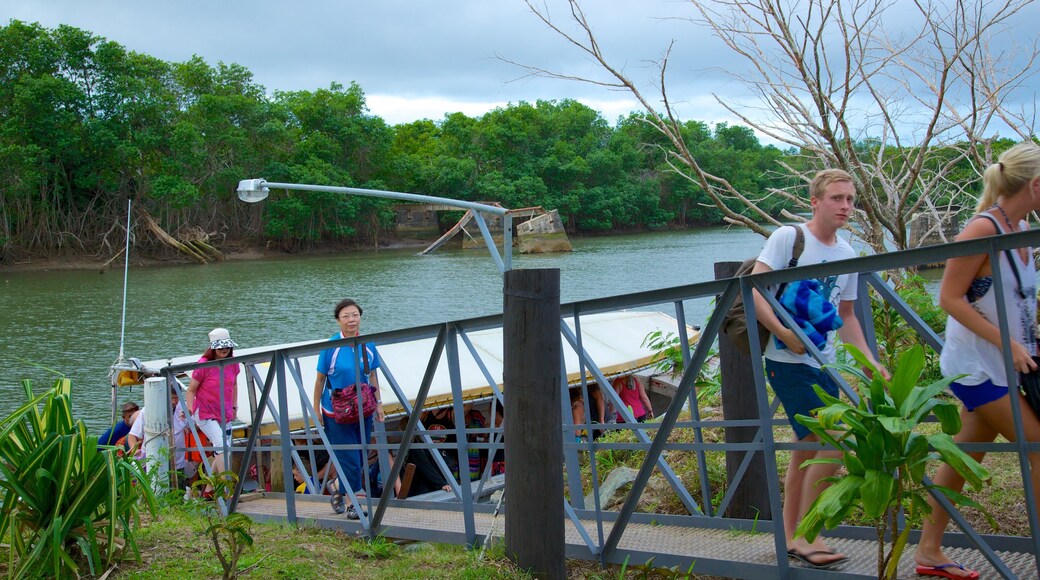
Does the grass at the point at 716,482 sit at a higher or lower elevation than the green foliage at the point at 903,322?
lower

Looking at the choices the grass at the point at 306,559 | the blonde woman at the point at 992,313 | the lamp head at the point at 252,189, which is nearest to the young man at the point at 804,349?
the blonde woman at the point at 992,313

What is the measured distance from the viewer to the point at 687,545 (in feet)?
12.3

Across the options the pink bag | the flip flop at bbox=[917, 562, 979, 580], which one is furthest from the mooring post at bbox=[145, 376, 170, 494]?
the flip flop at bbox=[917, 562, 979, 580]

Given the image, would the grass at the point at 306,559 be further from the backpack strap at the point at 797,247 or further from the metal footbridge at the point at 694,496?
the backpack strap at the point at 797,247

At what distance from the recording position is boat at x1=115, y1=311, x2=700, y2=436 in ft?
35.1

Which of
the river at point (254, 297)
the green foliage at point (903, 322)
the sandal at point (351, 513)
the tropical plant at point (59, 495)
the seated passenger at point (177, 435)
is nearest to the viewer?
the tropical plant at point (59, 495)

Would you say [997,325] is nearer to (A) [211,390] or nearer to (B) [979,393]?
(B) [979,393]

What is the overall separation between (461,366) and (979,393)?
34.2 feet

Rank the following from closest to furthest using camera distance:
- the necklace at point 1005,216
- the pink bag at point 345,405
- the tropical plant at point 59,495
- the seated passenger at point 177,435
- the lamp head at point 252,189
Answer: the necklace at point 1005,216
the tropical plant at point 59,495
the pink bag at point 345,405
the seated passenger at point 177,435
the lamp head at point 252,189

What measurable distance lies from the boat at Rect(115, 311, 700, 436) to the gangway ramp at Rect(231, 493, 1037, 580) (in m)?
4.35

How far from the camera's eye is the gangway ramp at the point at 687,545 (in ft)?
10.2

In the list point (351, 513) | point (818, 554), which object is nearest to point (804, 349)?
point (818, 554)

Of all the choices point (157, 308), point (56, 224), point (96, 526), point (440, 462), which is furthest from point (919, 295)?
point (56, 224)

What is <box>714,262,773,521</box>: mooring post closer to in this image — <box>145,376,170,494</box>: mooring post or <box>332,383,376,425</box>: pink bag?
<box>332,383,376,425</box>: pink bag
